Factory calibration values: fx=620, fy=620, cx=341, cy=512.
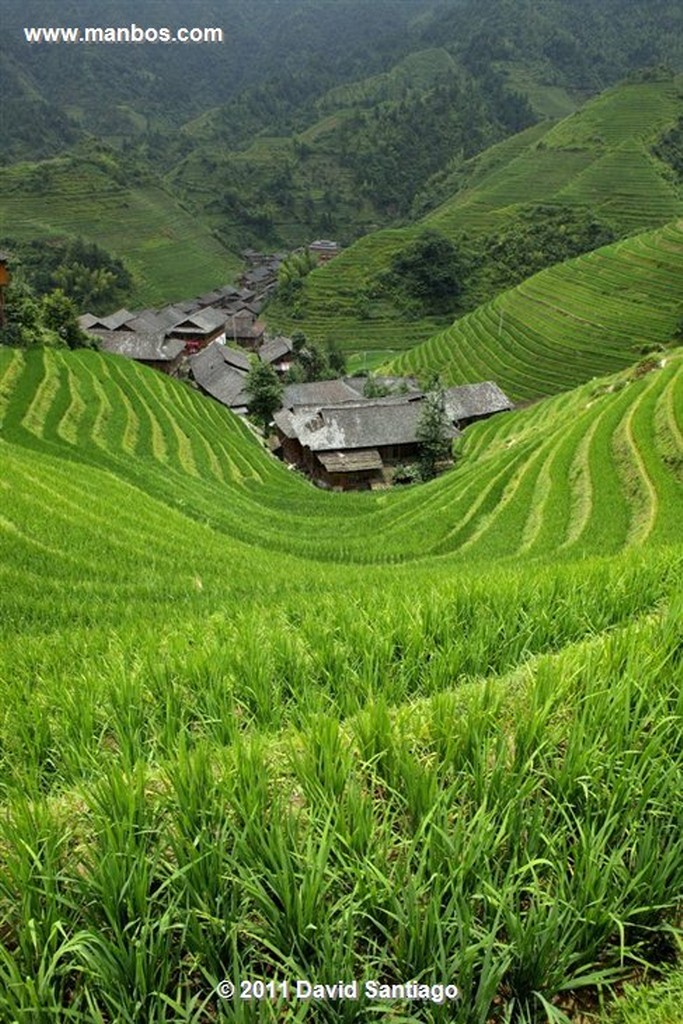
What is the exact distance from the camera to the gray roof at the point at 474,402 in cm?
5600

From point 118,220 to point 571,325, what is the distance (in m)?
100.0

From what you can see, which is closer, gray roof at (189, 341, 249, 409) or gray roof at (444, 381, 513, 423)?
gray roof at (444, 381, 513, 423)

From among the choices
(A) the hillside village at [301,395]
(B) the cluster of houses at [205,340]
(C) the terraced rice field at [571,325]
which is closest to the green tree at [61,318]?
(B) the cluster of houses at [205,340]

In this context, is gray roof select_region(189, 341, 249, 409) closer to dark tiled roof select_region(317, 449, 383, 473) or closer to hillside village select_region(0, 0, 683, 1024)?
dark tiled roof select_region(317, 449, 383, 473)

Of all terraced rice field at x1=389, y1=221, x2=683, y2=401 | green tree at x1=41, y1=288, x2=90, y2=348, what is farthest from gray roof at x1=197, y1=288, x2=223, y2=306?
green tree at x1=41, y1=288, x2=90, y2=348

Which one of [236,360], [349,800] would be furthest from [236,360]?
[349,800]

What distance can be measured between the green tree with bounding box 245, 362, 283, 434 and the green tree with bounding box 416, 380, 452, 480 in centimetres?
1588

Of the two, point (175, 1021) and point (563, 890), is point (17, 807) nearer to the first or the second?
point (175, 1021)

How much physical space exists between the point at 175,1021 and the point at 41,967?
0.43 m

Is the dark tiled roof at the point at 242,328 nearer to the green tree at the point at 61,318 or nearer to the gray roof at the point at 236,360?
the gray roof at the point at 236,360

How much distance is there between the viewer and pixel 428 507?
23516 mm

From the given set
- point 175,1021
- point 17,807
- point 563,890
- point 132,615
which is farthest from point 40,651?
point 563,890

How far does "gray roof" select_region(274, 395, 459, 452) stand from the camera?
1719 inches

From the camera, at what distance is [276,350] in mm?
83750
